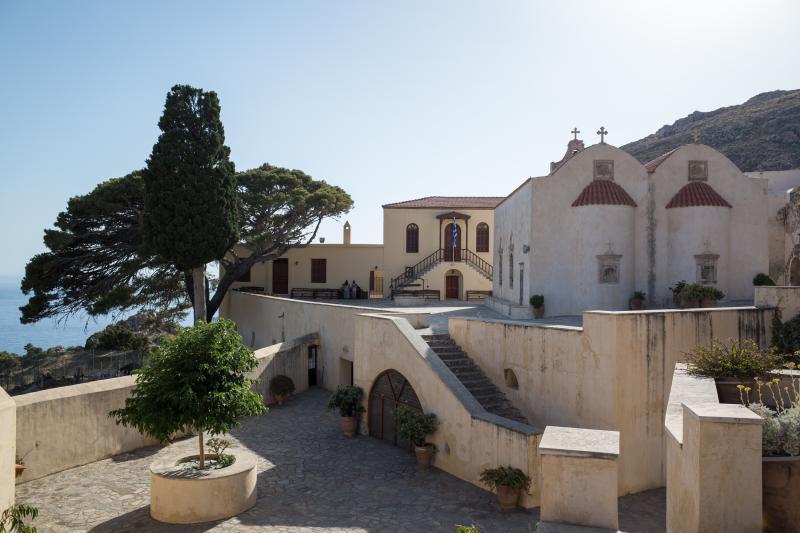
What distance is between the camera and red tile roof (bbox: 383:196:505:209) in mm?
36281

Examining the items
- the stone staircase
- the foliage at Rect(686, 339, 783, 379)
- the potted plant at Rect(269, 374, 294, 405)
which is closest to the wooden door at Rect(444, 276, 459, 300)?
the potted plant at Rect(269, 374, 294, 405)

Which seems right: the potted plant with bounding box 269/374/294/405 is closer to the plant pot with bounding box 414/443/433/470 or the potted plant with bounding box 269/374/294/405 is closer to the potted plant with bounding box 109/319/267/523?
the plant pot with bounding box 414/443/433/470

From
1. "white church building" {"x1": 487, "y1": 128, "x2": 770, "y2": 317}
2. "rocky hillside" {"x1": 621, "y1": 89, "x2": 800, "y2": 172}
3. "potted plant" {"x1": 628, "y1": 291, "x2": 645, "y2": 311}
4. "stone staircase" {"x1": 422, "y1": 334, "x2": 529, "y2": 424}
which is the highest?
"rocky hillside" {"x1": 621, "y1": 89, "x2": 800, "y2": 172}

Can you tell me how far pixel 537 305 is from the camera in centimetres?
2047

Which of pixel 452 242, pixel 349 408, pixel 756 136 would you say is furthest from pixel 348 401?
pixel 756 136

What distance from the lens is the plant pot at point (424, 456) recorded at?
13.1 meters

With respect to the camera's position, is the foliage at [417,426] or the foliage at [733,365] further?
the foliage at [417,426]

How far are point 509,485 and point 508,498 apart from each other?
28 centimetres

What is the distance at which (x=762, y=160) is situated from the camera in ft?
168

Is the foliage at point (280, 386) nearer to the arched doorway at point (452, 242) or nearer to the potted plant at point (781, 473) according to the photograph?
the potted plant at point (781, 473)

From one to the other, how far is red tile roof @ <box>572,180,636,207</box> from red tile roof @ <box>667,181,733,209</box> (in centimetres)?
163

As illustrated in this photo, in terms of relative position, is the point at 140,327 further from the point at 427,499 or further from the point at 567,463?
the point at 567,463

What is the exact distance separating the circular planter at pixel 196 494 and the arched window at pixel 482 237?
27.3 meters

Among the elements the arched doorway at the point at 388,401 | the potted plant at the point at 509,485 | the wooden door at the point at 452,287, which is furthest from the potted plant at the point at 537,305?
the wooden door at the point at 452,287
